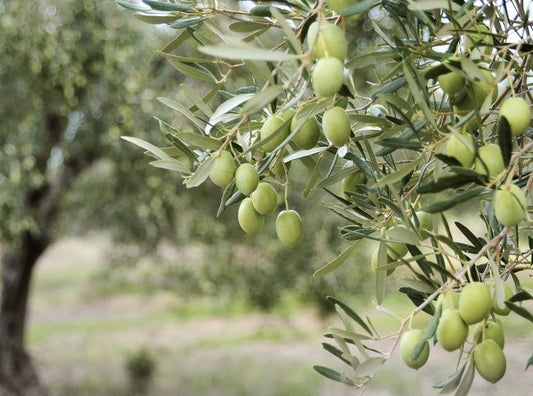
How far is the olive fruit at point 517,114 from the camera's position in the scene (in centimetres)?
47

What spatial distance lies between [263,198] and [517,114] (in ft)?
0.66

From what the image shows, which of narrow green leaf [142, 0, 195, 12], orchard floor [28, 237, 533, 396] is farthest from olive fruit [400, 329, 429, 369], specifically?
orchard floor [28, 237, 533, 396]

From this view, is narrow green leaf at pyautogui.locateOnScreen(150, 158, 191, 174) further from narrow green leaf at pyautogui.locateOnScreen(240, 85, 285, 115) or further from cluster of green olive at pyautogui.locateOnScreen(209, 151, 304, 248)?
narrow green leaf at pyautogui.locateOnScreen(240, 85, 285, 115)

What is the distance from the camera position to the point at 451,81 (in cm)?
50

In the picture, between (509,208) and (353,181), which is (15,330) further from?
(509,208)

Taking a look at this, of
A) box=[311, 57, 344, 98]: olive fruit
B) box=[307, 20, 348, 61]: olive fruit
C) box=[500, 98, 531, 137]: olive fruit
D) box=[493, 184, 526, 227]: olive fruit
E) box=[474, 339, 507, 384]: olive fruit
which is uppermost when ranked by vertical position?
box=[307, 20, 348, 61]: olive fruit

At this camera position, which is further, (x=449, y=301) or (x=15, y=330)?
(x=15, y=330)

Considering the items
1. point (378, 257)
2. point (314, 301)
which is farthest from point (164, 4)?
point (314, 301)

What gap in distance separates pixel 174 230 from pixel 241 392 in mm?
2623

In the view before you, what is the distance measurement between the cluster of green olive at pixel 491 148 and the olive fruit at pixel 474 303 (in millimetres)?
48

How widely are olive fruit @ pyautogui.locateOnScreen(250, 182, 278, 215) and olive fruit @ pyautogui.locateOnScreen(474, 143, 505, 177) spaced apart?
17cm

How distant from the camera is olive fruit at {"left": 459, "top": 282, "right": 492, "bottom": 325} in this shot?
46cm

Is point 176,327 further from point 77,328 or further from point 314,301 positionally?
point 314,301

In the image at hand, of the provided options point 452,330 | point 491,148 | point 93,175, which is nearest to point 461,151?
point 491,148
